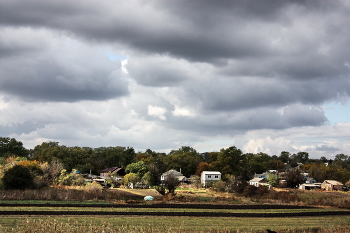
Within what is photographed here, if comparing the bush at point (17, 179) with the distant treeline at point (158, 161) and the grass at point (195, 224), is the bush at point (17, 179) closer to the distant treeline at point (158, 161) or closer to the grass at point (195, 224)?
the grass at point (195, 224)

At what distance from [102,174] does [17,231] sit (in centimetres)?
9207

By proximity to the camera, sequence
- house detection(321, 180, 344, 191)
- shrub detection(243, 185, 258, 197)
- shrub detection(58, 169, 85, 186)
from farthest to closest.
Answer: house detection(321, 180, 344, 191), shrub detection(58, 169, 85, 186), shrub detection(243, 185, 258, 197)

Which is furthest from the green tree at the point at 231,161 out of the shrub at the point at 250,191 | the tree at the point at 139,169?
the shrub at the point at 250,191

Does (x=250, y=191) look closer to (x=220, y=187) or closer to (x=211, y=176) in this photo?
(x=220, y=187)

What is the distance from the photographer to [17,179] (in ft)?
180

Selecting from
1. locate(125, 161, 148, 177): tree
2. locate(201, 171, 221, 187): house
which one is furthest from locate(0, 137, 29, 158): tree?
locate(201, 171, 221, 187): house

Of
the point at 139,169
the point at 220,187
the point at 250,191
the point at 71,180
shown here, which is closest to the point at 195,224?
the point at 250,191

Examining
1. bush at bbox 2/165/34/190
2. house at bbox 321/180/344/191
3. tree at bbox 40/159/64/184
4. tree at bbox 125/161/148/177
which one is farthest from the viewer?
house at bbox 321/180/344/191

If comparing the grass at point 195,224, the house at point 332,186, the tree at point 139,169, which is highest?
the tree at point 139,169

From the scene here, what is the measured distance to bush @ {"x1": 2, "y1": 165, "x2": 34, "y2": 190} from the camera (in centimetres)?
5469

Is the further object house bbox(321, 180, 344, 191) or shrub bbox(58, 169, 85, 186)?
house bbox(321, 180, 344, 191)

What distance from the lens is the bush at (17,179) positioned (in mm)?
54688

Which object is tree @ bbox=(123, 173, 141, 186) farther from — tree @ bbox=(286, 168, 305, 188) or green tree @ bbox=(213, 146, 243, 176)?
tree @ bbox=(286, 168, 305, 188)

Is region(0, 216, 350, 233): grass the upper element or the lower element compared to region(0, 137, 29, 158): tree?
lower
